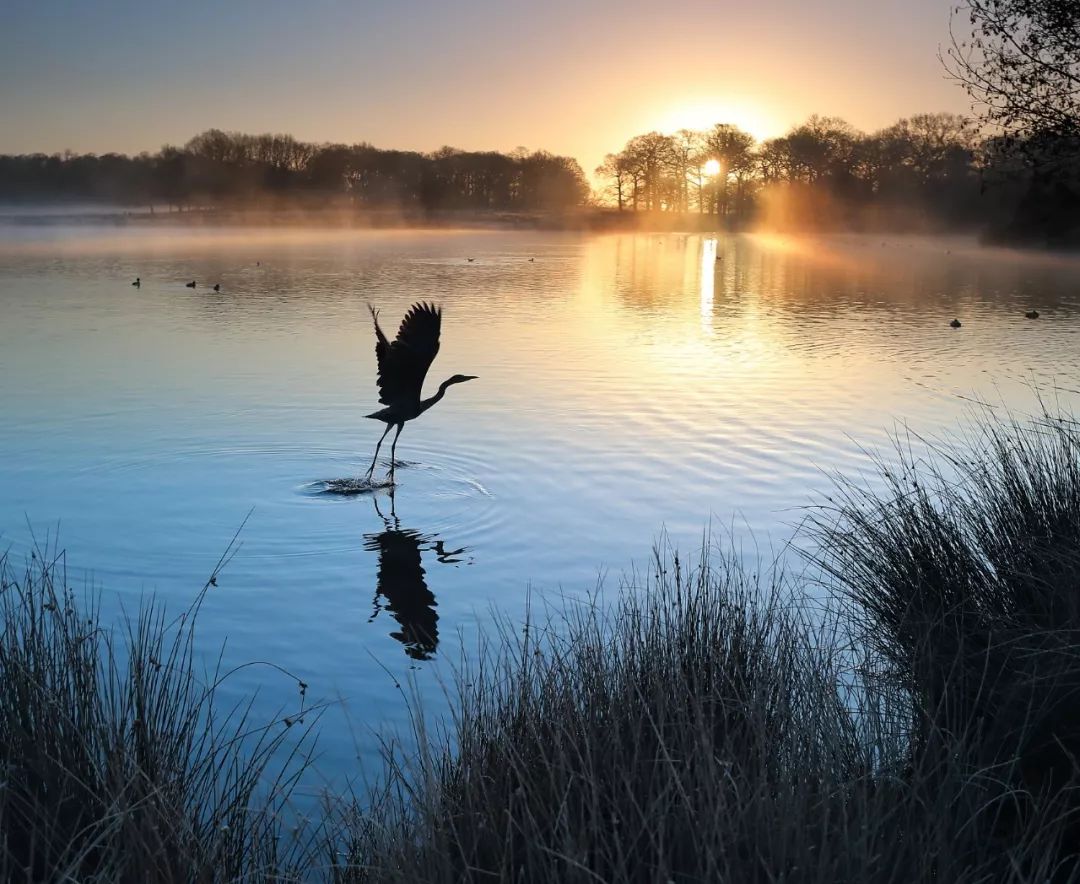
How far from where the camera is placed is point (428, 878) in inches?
116

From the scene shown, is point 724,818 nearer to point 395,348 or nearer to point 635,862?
point 635,862

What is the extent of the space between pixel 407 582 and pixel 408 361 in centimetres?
270

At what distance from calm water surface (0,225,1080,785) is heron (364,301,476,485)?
750 millimetres

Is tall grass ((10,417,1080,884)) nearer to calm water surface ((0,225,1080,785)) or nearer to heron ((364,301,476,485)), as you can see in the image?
calm water surface ((0,225,1080,785))

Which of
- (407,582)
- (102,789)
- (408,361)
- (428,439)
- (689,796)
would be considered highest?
(408,361)

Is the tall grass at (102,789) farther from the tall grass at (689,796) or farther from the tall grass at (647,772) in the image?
the tall grass at (689,796)

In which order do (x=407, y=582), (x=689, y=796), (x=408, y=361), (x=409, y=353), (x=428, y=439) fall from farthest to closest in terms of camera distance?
(x=428, y=439) → (x=408, y=361) → (x=409, y=353) → (x=407, y=582) → (x=689, y=796)

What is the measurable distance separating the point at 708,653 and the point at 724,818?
1.42 metres

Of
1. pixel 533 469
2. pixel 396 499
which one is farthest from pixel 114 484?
pixel 533 469

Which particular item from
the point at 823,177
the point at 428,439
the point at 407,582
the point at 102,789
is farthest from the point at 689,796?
the point at 823,177

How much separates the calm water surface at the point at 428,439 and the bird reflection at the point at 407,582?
0.03 m

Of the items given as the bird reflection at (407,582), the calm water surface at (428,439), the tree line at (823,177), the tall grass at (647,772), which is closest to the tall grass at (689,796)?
the tall grass at (647,772)

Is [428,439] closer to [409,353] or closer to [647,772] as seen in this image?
[409,353]

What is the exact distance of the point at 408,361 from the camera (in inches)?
393
